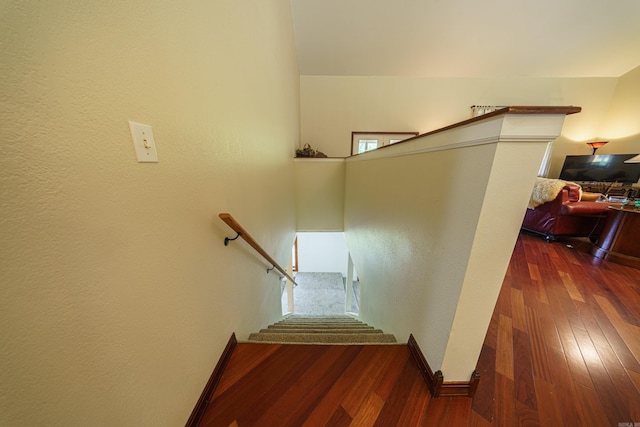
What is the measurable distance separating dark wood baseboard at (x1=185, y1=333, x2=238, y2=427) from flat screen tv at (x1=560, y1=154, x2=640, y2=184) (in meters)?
7.29

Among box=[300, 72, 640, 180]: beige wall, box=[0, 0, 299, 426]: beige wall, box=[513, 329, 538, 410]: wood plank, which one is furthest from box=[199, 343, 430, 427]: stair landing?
box=[300, 72, 640, 180]: beige wall

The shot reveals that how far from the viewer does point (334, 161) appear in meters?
3.31

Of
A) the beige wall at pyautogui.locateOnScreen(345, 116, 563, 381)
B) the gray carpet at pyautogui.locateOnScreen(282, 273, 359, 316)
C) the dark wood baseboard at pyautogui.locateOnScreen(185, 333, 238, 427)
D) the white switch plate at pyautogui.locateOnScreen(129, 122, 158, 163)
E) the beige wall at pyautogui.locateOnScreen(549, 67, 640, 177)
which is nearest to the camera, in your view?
the white switch plate at pyautogui.locateOnScreen(129, 122, 158, 163)

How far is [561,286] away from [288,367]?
250cm

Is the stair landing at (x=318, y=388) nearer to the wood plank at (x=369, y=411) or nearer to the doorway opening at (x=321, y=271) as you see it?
the wood plank at (x=369, y=411)

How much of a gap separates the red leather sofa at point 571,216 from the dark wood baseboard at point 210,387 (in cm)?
409

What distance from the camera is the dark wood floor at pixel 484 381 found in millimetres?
872

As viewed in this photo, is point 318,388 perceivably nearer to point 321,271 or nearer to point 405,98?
point 321,271

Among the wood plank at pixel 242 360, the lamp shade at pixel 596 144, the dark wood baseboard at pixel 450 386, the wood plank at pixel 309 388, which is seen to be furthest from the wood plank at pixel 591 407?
the lamp shade at pixel 596 144

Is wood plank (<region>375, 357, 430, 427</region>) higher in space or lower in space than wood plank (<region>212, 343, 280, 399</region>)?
lower

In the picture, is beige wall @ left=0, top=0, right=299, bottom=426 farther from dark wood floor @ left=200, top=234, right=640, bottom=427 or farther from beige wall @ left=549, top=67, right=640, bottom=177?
beige wall @ left=549, top=67, right=640, bottom=177

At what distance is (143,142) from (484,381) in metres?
1.79

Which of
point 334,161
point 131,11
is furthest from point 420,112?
point 131,11

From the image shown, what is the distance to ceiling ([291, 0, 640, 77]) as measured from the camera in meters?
2.56
